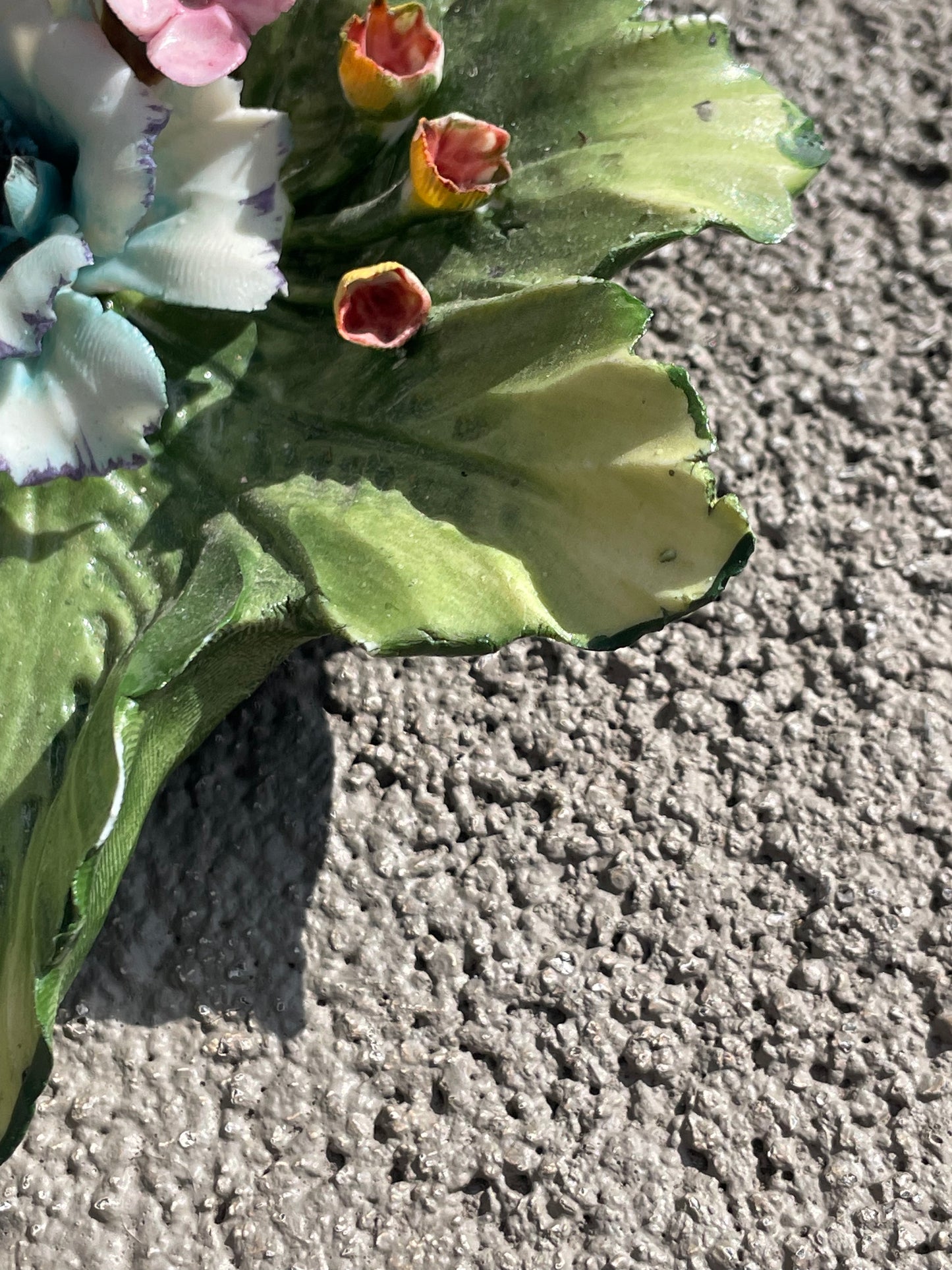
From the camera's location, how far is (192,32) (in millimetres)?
476

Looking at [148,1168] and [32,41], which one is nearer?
[32,41]

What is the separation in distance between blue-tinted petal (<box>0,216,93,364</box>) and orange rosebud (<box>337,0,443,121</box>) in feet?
0.47

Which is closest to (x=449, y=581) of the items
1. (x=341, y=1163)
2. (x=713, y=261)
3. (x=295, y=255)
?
(x=295, y=255)

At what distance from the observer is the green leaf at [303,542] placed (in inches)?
18.3

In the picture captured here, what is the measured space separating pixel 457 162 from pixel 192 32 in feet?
0.40

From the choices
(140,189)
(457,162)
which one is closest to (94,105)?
(140,189)

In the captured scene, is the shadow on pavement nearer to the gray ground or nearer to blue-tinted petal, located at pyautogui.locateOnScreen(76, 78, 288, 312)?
the gray ground

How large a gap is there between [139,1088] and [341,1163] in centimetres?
12

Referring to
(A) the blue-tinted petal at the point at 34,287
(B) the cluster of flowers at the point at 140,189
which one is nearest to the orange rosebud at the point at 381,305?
(B) the cluster of flowers at the point at 140,189

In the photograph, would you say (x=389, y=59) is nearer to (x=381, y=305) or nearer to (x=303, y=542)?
(x=381, y=305)

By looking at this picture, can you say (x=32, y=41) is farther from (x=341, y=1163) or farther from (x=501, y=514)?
(x=341, y=1163)

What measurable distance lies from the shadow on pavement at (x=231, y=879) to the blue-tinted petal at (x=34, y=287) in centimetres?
30

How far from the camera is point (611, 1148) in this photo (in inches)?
25.7

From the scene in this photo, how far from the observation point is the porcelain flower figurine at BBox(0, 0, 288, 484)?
1.56ft
